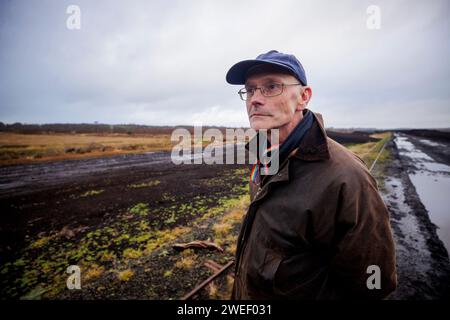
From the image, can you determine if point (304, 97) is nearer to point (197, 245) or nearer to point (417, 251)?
point (197, 245)

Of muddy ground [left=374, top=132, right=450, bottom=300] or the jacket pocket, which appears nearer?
the jacket pocket

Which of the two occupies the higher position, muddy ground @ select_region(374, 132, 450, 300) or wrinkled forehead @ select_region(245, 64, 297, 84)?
wrinkled forehead @ select_region(245, 64, 297, 84)

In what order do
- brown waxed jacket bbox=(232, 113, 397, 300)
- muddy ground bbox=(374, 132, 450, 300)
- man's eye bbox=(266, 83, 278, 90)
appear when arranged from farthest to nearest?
muddy ground bbox=(374, 132, 450, 300) → man's eye bbox=(266, 83, 278, 90) → brown waxed jacket bbox=(232, 113, 397, 300)

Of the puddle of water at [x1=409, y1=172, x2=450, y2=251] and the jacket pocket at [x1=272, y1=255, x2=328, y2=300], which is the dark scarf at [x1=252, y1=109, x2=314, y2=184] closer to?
the jacket pocket at [x1=272, y1=255, x2=328, y2=300]

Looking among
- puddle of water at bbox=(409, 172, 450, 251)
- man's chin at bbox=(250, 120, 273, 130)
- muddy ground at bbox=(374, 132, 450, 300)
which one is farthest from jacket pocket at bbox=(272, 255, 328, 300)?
puddle of water at bbox=(409, 172, 450, 251)

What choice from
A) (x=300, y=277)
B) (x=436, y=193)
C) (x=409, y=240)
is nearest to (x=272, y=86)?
(x=300, y=277)

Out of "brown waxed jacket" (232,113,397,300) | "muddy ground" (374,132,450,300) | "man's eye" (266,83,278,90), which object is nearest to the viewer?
"brown waxed jacket" (232,113,397,300)

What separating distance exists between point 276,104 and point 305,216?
39.2 inches

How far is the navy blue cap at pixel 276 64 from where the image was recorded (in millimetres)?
1820

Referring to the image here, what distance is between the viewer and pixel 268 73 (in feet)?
6.37

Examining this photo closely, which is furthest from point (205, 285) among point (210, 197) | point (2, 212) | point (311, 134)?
point (2, 212)

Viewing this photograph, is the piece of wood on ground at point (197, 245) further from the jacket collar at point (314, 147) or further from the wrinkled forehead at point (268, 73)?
the wrinkled forehead at point (268, 73)

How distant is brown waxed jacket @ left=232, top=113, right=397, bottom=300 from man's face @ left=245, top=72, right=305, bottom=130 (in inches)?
9.7

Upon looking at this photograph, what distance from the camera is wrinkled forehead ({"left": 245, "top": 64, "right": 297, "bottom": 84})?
1.90 metres
